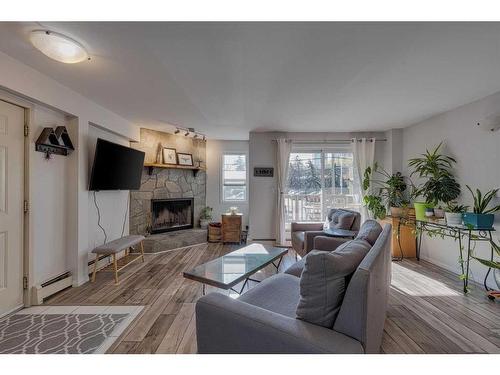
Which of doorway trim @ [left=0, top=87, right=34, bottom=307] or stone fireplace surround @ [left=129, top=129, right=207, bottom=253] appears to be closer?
doorway trim @ [left=0, top=87, right=34, bottom=307]

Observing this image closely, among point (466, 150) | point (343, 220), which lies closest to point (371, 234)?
point (343, 220)

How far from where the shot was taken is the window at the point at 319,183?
4.84 meters

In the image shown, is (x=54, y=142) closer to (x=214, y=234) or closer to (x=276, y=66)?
(x=276, y=66)

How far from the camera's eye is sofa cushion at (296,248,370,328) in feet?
3.84

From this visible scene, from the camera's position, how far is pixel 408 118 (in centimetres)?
379

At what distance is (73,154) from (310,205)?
13.4 ft

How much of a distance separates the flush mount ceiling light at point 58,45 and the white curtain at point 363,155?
4.43 m

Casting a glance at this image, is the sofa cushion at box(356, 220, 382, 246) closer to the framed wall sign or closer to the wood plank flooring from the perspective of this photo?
the wood plank flooring

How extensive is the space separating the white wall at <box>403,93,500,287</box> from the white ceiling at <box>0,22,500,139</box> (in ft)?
0.65

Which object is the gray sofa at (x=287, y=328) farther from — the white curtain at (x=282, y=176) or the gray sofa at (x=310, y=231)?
the white curtain at (x=282, y=176)

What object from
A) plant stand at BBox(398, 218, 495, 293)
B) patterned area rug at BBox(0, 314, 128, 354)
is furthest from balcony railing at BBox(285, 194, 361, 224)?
patterned area rug at BBox(0, 314, 128, 354)

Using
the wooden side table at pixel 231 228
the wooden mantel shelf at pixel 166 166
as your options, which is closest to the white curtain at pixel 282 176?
the wooden side table at pixel 231 228

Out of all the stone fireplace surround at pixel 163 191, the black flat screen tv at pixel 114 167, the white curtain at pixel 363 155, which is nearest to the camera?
the black flat screen tv at pixel 114 167
